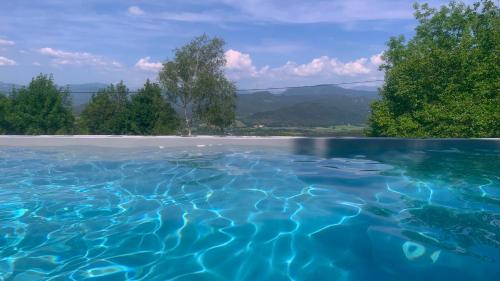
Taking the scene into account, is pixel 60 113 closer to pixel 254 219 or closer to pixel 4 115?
Result: pixel 4 115

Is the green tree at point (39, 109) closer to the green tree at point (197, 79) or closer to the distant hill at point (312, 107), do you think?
the green tree at point (197, 79)

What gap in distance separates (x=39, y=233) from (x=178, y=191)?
6.00 ft

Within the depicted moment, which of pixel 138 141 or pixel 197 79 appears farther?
pixel 197 79

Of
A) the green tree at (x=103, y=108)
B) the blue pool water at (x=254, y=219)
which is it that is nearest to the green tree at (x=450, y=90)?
the blue pool water at (x=254, y=219)

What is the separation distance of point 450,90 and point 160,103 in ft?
30.6

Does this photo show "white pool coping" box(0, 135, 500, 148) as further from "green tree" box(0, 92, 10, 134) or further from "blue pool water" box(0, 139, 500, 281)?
"green tree" box(0, 92, 10, 134)

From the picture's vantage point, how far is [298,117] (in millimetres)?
31703

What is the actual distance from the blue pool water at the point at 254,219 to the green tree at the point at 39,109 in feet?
23.7

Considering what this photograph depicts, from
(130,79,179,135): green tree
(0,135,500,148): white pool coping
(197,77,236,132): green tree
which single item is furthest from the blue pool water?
(197,77,236,132): green tree

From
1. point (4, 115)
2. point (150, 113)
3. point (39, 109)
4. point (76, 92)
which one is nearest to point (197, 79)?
point (150, 113)

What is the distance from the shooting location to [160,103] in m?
14.1

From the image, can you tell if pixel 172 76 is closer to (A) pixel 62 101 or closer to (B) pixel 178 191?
(A) pixel 62 101

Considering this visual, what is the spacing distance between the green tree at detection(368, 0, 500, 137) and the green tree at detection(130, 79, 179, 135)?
706 cm

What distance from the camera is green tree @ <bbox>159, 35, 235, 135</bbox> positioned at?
14084 mm
